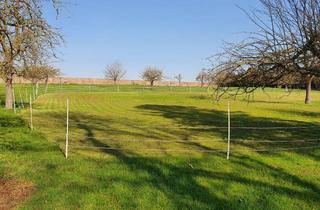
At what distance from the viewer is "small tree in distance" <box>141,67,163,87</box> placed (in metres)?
118

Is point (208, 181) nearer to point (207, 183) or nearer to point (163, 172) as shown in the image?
point (207, 183)

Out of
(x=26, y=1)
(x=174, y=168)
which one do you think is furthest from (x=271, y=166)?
(x=26, y=1)

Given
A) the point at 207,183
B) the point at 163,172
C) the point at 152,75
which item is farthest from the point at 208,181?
the point at 152,75

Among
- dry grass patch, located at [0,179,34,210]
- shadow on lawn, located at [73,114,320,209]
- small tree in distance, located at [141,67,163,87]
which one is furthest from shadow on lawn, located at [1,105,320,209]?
small tree in distance, located at [141,67,163,87]

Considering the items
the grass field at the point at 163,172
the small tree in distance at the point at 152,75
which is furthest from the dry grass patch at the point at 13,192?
the small tree in distance at the point at 152,75

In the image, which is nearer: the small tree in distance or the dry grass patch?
the dry grass patch

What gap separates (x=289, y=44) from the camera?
35.1 feet

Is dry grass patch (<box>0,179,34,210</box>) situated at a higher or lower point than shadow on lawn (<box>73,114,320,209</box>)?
lower

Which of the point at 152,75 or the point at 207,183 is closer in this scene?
the point at 207,183

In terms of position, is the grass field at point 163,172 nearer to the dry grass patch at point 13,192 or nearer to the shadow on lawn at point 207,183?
the shadow on lawn at point 207,183

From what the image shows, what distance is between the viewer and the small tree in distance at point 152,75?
4638 inches

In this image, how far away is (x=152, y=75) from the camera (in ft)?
387

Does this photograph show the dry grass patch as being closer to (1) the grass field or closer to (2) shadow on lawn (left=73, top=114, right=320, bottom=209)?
(1) the grass field

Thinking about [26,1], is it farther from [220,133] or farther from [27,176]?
[220,133]
